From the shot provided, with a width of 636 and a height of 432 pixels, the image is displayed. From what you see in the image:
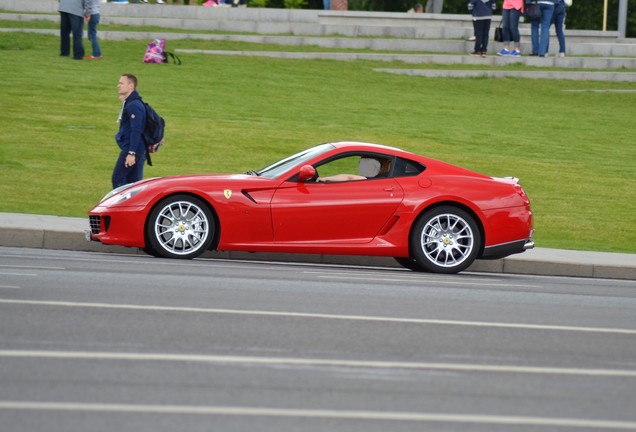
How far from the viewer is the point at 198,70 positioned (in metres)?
31.6

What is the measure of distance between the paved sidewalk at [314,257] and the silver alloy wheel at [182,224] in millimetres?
1448

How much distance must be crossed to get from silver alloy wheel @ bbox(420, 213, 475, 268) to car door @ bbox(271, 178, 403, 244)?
0.46 metres

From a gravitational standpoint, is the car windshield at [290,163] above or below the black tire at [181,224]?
above

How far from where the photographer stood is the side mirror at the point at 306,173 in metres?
14.1

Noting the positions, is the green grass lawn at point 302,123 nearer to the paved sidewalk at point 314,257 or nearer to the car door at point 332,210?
the paved sidewalk at point 314,257

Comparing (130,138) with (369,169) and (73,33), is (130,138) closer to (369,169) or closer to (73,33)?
(369,169)

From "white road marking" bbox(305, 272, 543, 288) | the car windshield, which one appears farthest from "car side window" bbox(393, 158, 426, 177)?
"white road marking" bbox(305, 272, 543, 288)

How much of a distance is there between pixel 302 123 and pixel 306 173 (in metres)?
12.6

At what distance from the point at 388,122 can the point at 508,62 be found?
943 cm

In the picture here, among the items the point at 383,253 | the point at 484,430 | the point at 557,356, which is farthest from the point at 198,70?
the point at 484,430

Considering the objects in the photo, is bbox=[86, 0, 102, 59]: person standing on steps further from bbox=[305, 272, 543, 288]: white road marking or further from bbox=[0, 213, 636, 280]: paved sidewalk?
bbox=[305, 272, 543, 288]: white road marking

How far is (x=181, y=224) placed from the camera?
14.0 m

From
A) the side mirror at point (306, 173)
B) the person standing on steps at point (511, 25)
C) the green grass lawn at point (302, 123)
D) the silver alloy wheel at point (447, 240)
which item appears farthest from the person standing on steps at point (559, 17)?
the side mirror at point (306, 173)

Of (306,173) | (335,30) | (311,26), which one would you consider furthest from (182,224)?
(335,30)
